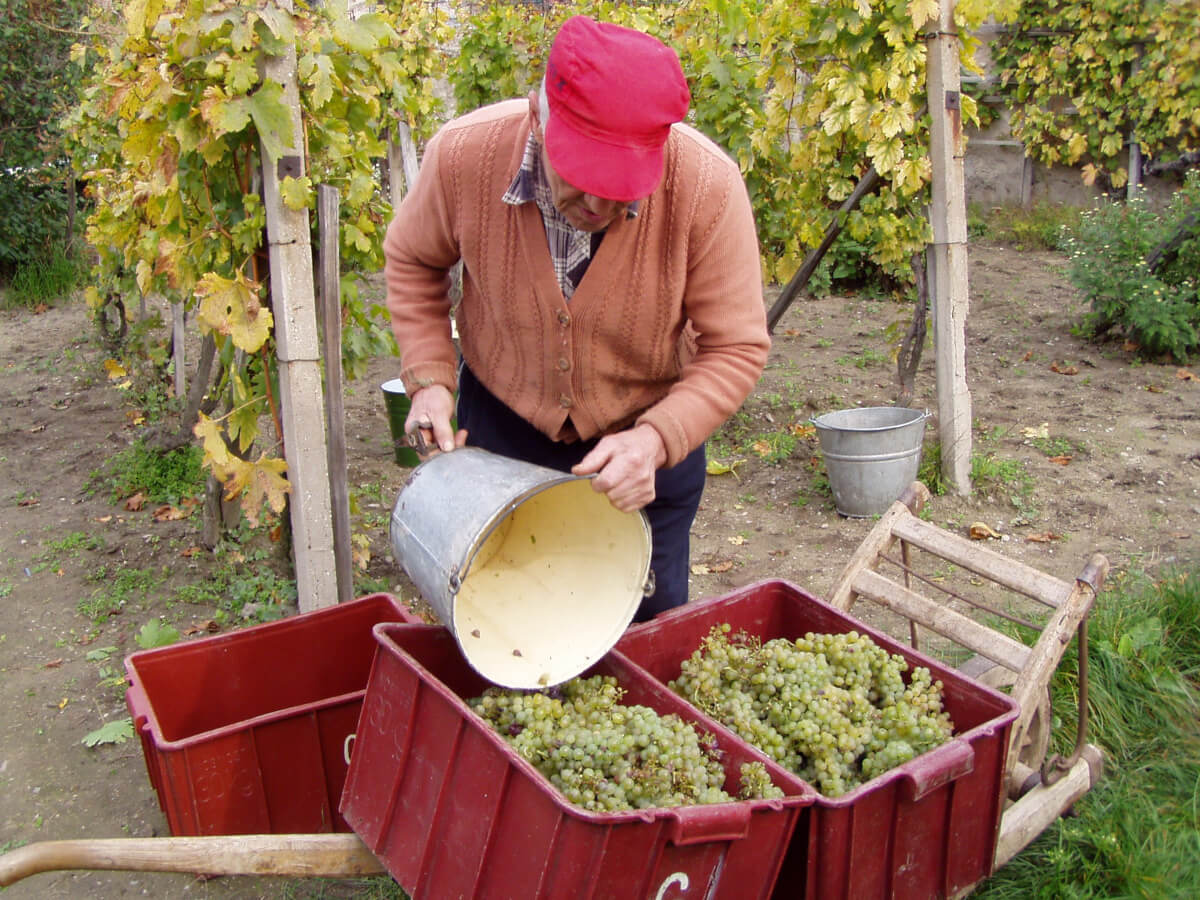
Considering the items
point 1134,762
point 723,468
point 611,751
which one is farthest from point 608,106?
point 723,468

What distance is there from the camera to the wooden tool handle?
1599 millimetres

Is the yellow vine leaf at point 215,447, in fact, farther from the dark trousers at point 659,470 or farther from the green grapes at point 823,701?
the green grapes at point 823,701

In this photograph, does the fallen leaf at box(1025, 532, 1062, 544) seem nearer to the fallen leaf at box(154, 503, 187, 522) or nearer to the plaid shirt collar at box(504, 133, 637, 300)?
the plaid shirt collar at box(504, 133, 637, 300)

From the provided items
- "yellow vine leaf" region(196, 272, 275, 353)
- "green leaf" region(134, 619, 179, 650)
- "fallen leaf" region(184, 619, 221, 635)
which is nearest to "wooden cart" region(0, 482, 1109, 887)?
"yellow vine leaf" region(196, 272, 275, 353)

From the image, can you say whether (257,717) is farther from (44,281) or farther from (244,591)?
(44,281)

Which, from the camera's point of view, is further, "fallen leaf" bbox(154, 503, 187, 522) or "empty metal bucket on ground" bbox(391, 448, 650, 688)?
"fallen leaf" bbox(154, 503, 187, 522)

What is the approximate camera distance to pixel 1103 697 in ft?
9.87

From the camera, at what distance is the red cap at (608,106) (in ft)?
5.93

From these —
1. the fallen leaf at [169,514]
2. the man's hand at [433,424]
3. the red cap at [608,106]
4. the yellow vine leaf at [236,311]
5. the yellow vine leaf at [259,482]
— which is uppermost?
the red cap at [608,106]

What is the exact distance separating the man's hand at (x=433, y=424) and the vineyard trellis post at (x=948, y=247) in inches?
121

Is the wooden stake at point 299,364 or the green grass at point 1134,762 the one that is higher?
the wooden stake at point 299,364

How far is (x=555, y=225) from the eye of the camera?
86.7 inches

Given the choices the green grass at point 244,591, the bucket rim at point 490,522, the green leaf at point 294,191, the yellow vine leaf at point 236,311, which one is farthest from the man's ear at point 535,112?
the green grass at point 244,591

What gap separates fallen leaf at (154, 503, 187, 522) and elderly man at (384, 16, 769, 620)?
2.68 meters
